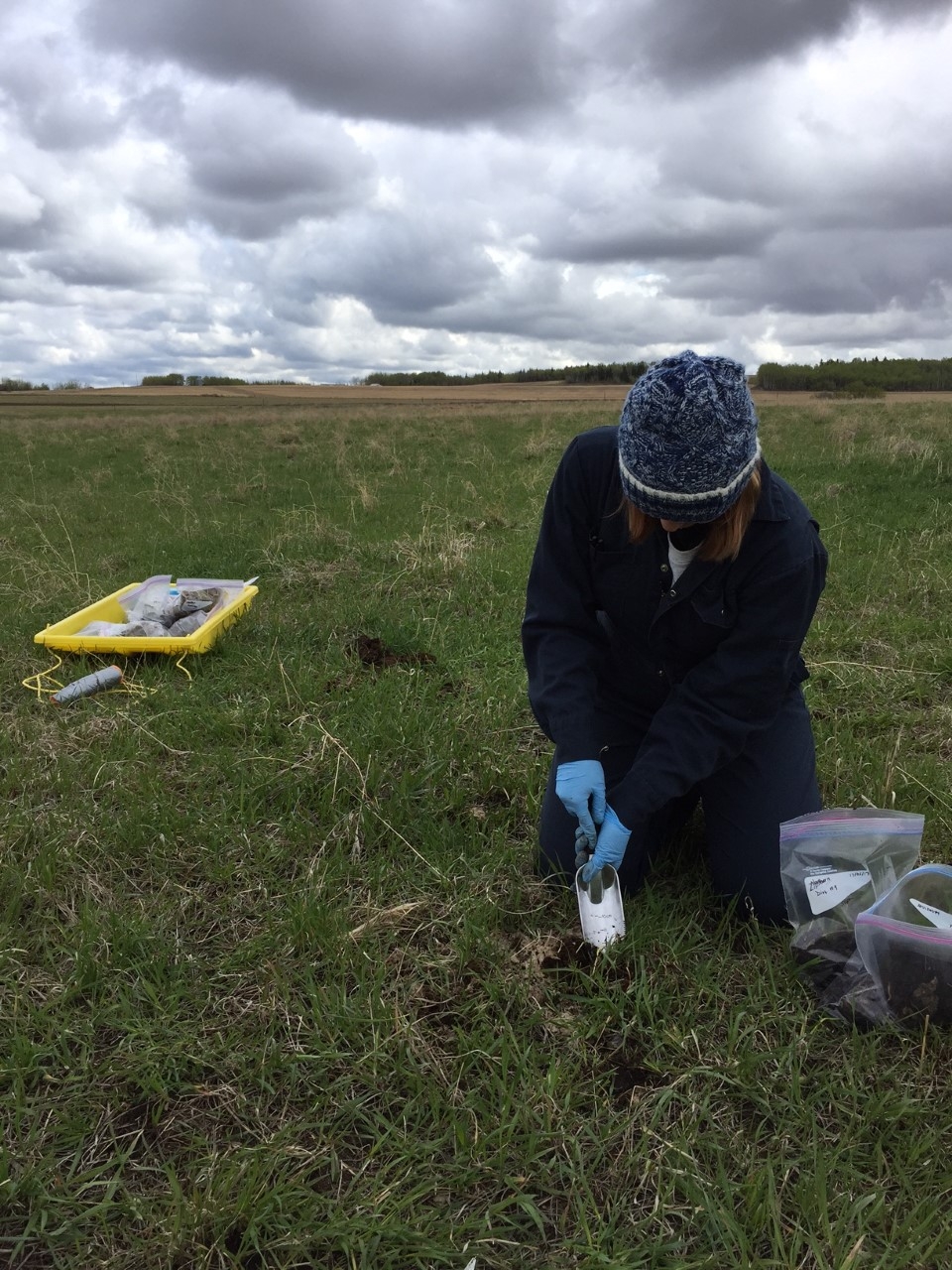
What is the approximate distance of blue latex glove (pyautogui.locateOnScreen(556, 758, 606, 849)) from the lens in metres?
2.09

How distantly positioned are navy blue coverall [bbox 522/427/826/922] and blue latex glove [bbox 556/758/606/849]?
0.13 ft

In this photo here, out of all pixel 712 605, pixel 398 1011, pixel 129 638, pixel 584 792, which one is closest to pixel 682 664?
pixel 712 605

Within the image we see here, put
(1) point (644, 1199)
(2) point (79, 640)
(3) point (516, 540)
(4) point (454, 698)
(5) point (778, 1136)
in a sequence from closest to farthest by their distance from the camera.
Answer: (1) point (644, 1199)
(5) point (778, 1136)
(4) point (454, 698)
(2) point (79, 640)
(3) point (516, 540)

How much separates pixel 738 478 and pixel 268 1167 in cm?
169

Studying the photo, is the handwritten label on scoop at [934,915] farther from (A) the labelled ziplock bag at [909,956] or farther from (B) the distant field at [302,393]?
(B) the distant field at [302,393]

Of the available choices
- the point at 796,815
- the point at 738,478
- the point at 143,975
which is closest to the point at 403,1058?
the point at 143,975

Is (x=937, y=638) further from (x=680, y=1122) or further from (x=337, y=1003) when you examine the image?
(x=337, y=1003)

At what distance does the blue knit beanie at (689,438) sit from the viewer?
169 cm

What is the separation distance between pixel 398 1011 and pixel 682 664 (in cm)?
A: 121

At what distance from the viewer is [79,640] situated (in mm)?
3859

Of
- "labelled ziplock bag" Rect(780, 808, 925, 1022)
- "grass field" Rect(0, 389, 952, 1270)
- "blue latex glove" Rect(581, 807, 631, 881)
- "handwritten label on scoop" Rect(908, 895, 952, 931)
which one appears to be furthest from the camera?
"blue latex glove" Rect(581, 807, 631, 881)

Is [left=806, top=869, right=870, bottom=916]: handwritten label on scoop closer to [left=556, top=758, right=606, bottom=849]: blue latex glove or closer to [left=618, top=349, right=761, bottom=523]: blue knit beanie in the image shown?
[left=556, top=758, right=606, bottom=849]: blue latex glove

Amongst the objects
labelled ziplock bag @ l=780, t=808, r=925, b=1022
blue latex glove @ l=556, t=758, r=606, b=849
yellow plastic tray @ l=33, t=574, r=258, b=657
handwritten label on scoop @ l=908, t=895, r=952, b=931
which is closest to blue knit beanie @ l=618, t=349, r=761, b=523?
blue latex glove @ l=556, t=758, r=606, b=849

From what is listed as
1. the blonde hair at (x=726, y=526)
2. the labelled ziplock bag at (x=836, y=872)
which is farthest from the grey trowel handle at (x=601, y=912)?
the blonde hair at (x=726, y=526)
